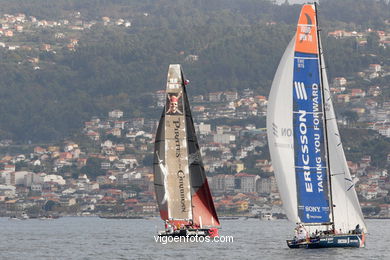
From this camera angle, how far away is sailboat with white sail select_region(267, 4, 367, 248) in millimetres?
39125

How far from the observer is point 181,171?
47406mm

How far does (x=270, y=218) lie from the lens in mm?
108000

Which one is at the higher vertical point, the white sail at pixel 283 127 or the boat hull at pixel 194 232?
the white sail at pixel 283 127

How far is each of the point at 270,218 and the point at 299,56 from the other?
2733 inches

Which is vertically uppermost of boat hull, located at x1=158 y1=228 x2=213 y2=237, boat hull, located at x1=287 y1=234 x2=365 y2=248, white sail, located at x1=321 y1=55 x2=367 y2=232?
white sail, located at x1=321 y1=55 x2=367 y2=232

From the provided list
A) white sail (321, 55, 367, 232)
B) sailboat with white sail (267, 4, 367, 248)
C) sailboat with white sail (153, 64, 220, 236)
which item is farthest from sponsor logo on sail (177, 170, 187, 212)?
white sail (321, 55, 367, 232)

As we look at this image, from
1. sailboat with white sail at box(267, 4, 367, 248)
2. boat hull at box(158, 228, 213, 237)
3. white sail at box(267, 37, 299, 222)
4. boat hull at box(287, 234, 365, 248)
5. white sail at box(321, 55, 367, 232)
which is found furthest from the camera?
boat hull at box(158, 228, 213, 237)

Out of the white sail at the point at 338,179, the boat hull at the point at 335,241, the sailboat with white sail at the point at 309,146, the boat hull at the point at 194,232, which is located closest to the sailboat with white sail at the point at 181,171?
the boat hull at the point at 194,232

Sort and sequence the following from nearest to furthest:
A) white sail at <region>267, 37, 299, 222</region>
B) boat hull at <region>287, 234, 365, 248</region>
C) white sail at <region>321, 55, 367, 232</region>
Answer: white sail at <region>267, 37, 299, 222</region>
boat hull at <region>287, 234, 365, 248</region>
white sail at <region>321, 55, 367, 232</region>

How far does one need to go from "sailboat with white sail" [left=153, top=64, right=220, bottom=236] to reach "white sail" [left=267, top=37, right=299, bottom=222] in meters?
8.43

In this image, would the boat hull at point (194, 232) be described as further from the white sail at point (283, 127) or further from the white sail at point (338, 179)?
the white sail at point (338, 179)

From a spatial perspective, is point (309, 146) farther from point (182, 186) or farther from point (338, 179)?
point (182, 186)

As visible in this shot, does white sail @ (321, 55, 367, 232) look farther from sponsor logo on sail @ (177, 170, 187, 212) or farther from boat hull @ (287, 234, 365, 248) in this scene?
sponsor logo on sail @ (177, 170, 187, 212)

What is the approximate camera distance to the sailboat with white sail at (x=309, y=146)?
128 feet
